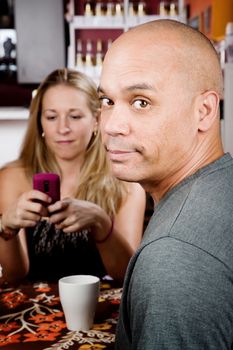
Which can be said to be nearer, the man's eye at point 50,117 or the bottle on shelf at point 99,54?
the man's eye at point 50,117

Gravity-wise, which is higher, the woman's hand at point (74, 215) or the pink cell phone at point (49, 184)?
the pink cell phone at point (49, 184)

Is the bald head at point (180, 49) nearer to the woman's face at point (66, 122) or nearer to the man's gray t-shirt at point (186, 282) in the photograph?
the man's gray t-shirt at point (186, 282)

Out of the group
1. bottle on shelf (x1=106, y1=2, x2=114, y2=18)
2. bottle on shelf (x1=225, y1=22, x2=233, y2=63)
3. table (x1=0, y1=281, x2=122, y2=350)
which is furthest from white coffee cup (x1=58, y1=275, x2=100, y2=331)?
bottle on shelf (x1=106, y1=2, x2=114, y2=18)

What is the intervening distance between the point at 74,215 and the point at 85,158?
0.62 m

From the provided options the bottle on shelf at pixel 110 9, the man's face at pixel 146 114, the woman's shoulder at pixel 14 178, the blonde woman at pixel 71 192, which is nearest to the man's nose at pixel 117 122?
the man's face at pixel 146 114

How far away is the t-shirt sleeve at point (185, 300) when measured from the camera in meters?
0.71

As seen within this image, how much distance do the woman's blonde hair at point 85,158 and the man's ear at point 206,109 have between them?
3.63 ft

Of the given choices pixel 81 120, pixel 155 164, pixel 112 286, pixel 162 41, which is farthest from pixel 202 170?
pixel 81 120

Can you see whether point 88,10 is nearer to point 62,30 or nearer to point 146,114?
point 62,30

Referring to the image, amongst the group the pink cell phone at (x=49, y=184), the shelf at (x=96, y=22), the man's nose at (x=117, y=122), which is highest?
the man's nose at (x=117, y=122)

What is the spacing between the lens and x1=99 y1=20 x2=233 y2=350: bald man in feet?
2.35

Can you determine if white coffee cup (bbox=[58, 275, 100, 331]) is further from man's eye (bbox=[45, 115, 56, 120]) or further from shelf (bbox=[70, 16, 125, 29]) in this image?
shelf (bbox=[70, 16, 125, 29])

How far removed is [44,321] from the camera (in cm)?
118

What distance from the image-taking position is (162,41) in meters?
0.88
